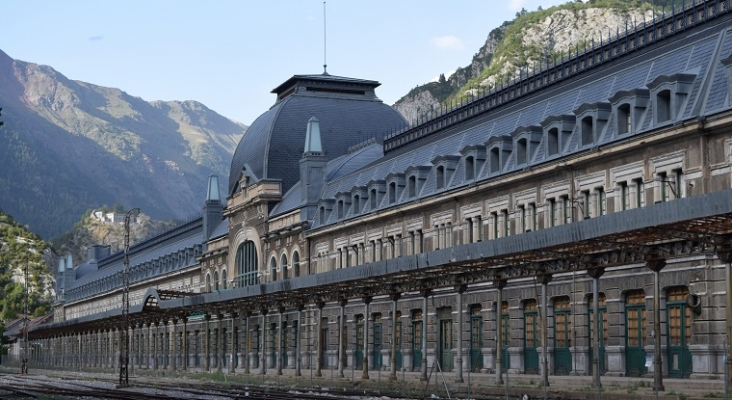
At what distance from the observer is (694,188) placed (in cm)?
4359

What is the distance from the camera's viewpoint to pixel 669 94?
45625 mm

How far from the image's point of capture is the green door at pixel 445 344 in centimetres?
6322

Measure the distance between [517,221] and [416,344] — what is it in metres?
13.7

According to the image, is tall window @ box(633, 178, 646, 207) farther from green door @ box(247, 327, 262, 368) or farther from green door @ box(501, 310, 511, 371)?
green door @ box(247, 327, 262, 368)

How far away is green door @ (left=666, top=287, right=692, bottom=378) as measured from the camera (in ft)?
145

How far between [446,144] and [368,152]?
64.4 ft

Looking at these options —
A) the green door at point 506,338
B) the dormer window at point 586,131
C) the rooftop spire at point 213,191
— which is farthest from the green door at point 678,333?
the rooftop spire at point 213,191

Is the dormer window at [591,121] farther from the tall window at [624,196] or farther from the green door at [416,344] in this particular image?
the green door at [416,344]

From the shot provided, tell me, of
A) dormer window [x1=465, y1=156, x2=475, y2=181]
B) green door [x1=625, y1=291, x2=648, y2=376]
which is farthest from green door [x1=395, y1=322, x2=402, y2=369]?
green door [x1=625, y1=291, x2=648, y2=376]

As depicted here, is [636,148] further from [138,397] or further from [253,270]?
[253,270]

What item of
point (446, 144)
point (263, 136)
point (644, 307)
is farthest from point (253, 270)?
point (644, 307)

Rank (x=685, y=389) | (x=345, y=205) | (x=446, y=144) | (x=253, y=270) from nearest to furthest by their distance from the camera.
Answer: (x=685, y=389), (x=446, y=144), (x=345, y=205), (x=253, y=270)

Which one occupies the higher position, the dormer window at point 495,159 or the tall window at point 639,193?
the dormer window at point 495,159

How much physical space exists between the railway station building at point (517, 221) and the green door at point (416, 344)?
0.08 metres
